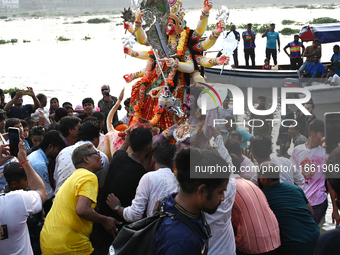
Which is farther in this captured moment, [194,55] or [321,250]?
[194,55]

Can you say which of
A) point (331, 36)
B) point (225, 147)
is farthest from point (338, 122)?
point (331, 36)

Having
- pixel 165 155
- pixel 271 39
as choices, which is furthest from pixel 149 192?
pixel 271 39

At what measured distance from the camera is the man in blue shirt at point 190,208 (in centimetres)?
220

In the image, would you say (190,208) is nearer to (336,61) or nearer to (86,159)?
(86,159)

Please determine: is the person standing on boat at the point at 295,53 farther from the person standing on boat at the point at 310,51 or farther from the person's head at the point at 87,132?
the person's head at the point at 87,132

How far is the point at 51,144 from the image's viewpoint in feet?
14.3

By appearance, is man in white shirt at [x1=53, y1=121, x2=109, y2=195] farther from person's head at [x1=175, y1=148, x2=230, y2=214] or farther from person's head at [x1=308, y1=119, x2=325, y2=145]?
person's head at [x1=308, y1=119, x2=325, y2=145]

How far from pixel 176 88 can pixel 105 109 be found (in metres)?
2.68

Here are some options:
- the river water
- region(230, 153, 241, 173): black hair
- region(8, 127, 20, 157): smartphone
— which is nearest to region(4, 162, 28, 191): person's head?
region(8, 127, 20, 157): smartphone

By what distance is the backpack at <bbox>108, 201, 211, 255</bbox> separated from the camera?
7.54 ft

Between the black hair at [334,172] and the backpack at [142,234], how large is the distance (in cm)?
87

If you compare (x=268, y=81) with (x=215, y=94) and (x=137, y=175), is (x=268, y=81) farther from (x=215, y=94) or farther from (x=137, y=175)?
(x=137, y=175)

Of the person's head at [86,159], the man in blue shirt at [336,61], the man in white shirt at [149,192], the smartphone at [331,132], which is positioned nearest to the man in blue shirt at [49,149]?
the person's head at [86,159]

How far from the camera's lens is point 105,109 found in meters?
7.74
